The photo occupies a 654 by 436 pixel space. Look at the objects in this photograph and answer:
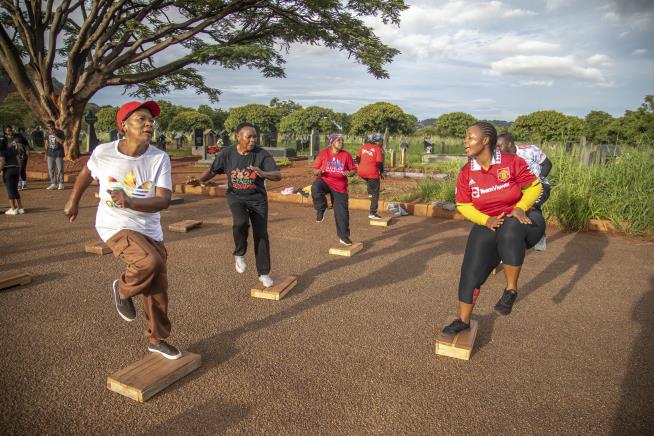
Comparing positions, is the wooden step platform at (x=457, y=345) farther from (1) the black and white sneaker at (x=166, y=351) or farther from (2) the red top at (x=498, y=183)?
(1) the black and white sneaker at (x=166, y=351)

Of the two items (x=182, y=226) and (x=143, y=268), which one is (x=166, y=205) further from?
(x=182, y=226)

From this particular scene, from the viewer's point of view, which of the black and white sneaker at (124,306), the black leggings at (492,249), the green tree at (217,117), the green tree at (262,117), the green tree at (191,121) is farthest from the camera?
the green tree at (217,117)

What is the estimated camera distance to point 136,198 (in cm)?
284

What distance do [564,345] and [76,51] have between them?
2200 cm

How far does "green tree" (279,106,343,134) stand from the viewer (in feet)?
147

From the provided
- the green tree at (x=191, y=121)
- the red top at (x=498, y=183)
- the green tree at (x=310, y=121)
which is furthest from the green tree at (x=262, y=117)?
the red top at (x=498, y=183)

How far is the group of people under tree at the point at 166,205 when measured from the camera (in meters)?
2.96

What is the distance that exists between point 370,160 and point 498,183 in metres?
5.99

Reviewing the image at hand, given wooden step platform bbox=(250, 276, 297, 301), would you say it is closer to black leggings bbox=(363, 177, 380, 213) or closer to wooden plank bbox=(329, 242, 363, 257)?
wooden plank bbox=(329, 242, 363, 257)

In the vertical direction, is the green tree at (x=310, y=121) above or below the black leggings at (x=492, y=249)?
above

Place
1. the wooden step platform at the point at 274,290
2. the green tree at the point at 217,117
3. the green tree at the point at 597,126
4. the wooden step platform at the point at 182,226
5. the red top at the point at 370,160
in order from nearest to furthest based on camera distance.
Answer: the wooden step platform at the point at 274,290
the wooden step platform at the point at 182,226
the red top at the point at 370,160
the green tree at the point at 597,126
the green tree at the point at 217,117

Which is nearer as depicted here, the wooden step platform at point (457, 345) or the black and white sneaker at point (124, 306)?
the black and white sneaker at point (124, 306)

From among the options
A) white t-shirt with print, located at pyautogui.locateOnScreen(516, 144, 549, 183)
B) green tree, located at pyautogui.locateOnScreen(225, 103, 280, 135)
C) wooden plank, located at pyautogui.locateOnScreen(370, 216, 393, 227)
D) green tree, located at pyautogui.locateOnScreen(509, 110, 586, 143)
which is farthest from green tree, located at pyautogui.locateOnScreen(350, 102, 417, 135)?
white t-shirt with print, located at pyautogui.locateOnScreen(516, 144, 549, 183)

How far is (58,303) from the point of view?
4.58 m
